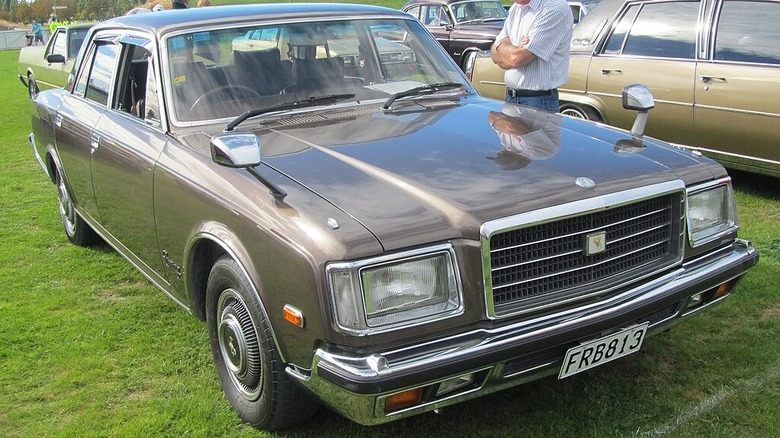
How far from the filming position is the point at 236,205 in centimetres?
301

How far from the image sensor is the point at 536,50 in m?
5.08

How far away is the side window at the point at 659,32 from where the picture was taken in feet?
21.1

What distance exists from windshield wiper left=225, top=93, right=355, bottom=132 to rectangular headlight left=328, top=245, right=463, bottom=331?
4.57 feet

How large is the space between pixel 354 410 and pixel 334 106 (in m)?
1.84

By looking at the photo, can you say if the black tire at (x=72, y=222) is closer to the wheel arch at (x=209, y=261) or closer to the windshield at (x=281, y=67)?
the windshield at (x=281, y=67)

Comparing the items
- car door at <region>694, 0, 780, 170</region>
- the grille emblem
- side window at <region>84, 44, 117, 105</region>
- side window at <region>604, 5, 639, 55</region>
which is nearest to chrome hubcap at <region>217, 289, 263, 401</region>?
the grille emblem

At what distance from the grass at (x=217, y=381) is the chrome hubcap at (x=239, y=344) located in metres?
0.21

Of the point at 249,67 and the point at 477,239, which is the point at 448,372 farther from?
the point at 249,67

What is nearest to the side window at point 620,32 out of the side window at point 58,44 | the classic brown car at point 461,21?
the classic brown car at point 461,21

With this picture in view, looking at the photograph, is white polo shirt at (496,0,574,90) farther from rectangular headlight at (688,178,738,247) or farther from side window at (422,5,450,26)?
side window at (422,5,450,26)

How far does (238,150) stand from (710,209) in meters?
2.07

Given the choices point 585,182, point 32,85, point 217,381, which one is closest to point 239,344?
point 217,381

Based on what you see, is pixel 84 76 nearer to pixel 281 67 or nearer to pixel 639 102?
pixel 281 67

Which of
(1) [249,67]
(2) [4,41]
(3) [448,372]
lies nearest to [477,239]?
(3) [448,372]
